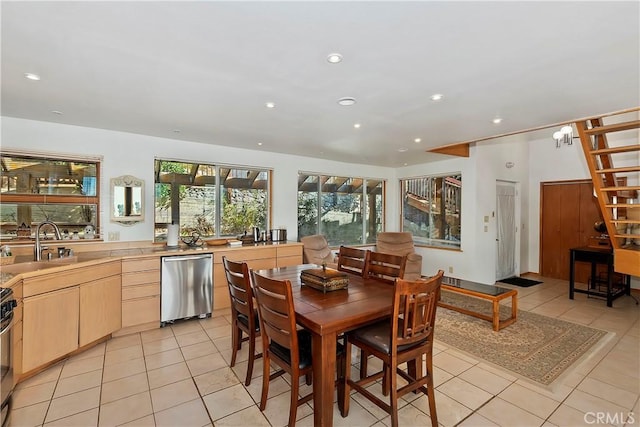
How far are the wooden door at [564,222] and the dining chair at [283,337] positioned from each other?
20.0ft

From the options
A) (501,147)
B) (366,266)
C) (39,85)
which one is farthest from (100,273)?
(501,147)

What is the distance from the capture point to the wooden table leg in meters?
1.78

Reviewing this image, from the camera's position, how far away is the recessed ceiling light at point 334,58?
6.33ft

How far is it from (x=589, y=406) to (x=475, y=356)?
86 centimetres

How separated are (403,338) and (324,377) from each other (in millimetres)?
551

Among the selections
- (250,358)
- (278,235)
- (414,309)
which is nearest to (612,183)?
(414,309)

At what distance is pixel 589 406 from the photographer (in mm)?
2193

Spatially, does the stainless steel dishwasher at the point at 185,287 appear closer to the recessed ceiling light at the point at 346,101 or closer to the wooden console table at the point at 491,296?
the recessed ceiling light at the point at 346,101

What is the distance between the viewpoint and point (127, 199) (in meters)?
3.85

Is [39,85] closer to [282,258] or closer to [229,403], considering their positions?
[229,403]

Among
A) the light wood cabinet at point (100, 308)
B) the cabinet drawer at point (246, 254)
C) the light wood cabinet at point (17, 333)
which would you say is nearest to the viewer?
the light wood cabinet at point (17, 333)

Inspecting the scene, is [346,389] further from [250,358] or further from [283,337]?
[250,358]

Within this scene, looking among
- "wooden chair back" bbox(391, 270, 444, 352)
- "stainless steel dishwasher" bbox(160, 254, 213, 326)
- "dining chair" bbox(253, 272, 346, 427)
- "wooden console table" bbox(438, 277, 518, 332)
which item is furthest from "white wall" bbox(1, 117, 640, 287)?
"wooden chair back" bbox(391, 270, 444, 352)

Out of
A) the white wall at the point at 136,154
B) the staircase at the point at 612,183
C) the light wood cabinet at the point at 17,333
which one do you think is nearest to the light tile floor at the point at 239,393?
the light wood cabinet at the point at 17,333
